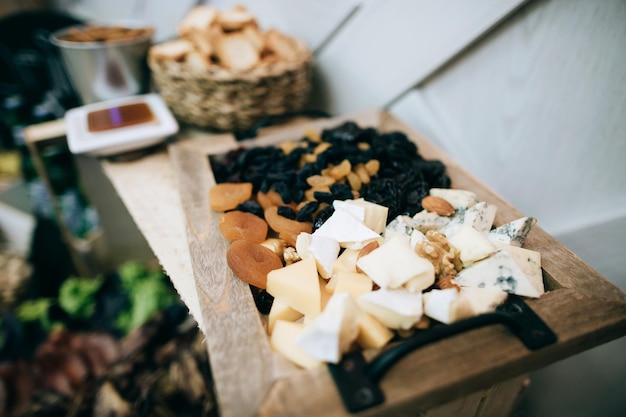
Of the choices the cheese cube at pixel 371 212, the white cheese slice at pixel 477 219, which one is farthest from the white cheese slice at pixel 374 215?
the white cheese slice at pixel 477 219

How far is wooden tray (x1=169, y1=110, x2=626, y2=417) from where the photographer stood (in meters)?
0.42

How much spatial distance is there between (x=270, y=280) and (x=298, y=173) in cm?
29

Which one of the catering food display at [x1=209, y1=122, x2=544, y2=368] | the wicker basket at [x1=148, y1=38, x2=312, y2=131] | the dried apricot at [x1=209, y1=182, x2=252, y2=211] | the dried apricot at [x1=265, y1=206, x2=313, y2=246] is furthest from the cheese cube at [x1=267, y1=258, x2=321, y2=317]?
the wicker basket at [x1=148, y1=38, x2=312, y2=131]

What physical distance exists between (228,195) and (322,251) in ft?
0.84

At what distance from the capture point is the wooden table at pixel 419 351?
424 millimetres

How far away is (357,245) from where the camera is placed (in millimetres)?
619

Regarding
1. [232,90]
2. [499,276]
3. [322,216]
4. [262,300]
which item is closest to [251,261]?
[262,300]

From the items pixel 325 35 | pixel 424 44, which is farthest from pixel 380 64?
pixel 325 35

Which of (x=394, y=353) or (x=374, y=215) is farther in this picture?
(x=374, y=215)

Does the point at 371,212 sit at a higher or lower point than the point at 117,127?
higher

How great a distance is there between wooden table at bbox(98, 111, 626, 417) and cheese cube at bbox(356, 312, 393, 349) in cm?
4

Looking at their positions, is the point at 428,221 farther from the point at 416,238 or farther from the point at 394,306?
the point at 394,306

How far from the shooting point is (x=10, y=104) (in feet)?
5.26

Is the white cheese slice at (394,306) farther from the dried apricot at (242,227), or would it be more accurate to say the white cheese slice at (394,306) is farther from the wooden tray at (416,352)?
the dried apricot at (242,227)
